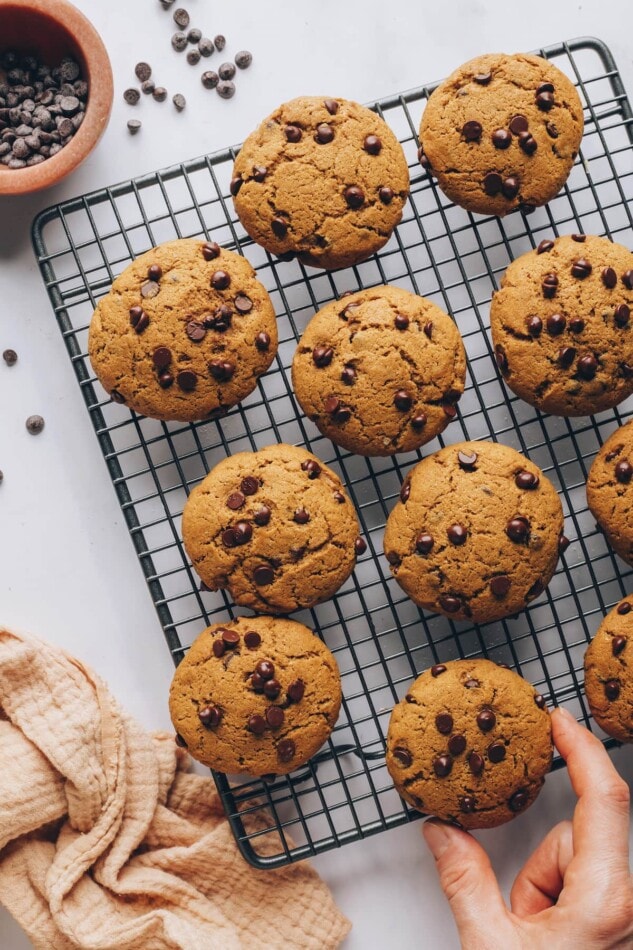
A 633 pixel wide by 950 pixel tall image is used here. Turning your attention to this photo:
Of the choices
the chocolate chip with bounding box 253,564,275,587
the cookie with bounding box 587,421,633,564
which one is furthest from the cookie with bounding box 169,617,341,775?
the cookie with bounding box 587,421,633,564

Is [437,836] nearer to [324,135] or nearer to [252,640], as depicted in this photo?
[252,640]

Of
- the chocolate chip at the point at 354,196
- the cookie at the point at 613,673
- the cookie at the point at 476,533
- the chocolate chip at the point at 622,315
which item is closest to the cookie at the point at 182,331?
the chocolate chip at the point at 354,196

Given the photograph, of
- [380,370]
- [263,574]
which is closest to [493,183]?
[380,370]

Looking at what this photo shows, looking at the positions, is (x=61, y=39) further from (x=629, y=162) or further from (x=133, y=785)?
(x=133, y=785)

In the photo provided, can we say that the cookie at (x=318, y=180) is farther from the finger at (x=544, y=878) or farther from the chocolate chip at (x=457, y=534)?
the finger at (x=544, y=878)

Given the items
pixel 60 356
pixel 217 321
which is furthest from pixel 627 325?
pixel 60 356

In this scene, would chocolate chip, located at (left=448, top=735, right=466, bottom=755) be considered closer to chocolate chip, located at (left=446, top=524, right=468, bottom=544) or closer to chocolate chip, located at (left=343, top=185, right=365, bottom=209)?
chocolate chip, located at (left=446, top=524, right=468, bottom=544)
